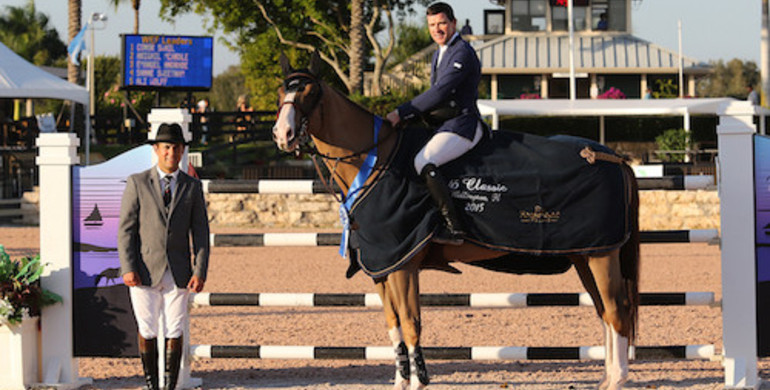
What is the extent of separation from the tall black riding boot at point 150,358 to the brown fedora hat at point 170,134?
1.22 m

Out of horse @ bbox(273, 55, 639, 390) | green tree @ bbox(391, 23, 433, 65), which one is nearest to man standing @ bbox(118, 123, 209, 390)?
horse @ bbox(273, 55, 639, 390)

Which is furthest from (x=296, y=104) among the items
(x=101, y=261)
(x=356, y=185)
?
(x=101, y=261)

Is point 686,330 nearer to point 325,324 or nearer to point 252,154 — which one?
point 325,324

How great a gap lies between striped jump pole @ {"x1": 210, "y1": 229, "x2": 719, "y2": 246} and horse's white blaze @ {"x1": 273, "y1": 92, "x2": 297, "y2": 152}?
1.24 m

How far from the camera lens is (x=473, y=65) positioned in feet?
22.2

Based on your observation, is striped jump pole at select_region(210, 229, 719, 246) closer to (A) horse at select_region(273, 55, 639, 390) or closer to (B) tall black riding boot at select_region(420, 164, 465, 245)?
(A) horse at select_region(273, 55, 639, 390)

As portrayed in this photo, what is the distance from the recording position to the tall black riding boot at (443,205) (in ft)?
21.2

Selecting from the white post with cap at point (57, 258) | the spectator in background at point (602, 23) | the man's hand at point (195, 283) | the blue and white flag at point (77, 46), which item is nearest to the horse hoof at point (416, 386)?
the man's hand at point (195, 283)

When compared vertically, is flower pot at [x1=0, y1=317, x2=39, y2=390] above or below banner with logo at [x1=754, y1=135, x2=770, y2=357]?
below

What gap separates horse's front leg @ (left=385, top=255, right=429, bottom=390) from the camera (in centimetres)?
649

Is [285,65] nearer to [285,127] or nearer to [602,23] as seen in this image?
[285,127]

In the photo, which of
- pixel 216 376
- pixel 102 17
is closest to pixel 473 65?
pixel 216 376

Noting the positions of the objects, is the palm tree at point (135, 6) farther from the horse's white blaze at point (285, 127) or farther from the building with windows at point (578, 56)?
the horse's white blaze at point (285, 127)

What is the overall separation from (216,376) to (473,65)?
297 centimetres
